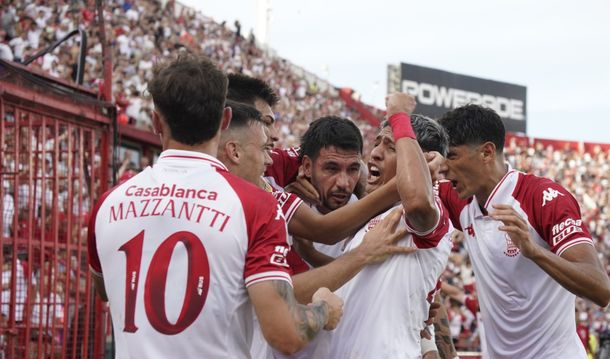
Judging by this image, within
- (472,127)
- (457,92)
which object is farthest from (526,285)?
(457,92)

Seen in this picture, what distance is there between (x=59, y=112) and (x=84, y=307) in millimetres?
1502

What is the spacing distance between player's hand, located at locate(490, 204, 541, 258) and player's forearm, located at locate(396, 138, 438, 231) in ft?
1.82

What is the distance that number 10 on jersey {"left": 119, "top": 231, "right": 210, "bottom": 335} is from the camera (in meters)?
2.92

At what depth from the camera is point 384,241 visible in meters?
3.90

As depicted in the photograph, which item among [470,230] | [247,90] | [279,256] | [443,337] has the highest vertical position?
[247,90]

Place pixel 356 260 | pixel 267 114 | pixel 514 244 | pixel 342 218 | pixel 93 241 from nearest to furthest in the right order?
pixel 93 241, pixel 356 260, pixel 342 218, pixel 514 244, pixel 267 114

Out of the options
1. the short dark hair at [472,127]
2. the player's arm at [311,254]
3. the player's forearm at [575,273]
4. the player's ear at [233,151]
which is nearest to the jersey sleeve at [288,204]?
the player's arm at [311,254]

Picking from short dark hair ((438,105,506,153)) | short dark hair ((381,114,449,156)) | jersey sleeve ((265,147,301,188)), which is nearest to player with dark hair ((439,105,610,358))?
short dark hair ((438,105,506,153))

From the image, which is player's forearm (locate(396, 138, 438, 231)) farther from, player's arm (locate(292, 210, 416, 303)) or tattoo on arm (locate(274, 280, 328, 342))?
tattoo on arm (locate(274, 280, 328, 342))

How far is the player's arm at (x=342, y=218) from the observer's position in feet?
12.9

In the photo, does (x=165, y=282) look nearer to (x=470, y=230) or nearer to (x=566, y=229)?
(x=566, y=229)

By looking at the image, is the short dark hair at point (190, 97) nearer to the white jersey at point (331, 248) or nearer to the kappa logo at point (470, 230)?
the white jersey at point (331, 248)

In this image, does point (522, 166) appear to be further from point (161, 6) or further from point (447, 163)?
point (447, 163)

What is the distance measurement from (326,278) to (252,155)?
1.92 ft
